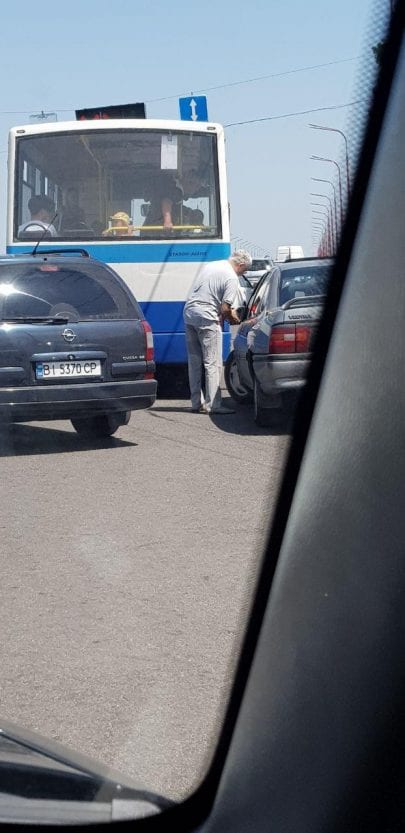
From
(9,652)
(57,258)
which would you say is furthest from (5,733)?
(57,258)

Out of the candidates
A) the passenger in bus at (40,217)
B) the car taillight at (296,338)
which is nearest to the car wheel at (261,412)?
the car taillight at (296,338)

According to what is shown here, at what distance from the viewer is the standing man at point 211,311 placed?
10.6m

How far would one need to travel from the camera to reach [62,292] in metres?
8.43

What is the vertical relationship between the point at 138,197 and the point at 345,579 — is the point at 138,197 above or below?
above

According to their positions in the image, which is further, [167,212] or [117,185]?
[167,212]

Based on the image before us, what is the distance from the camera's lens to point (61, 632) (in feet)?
12.6

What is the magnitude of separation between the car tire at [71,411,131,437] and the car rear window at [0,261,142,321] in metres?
0.84

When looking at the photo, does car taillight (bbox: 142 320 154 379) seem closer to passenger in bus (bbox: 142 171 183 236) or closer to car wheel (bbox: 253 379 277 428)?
car wheel (bbox: 253 379 277 428)

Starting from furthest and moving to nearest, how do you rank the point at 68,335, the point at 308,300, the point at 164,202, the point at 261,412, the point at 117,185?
the point at 164,202
the point at 117,185
the point at 68,335
the point at 261,412
the point at 308,300

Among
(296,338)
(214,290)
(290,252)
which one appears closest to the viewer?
(296,338)

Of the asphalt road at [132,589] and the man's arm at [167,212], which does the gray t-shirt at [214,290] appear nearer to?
the man's arm at [167,212]

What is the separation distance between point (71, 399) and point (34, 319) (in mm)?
615

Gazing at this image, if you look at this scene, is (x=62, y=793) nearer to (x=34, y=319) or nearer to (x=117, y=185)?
(x=34, y=319)

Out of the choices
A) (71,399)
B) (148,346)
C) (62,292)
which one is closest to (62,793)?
(71,399)
